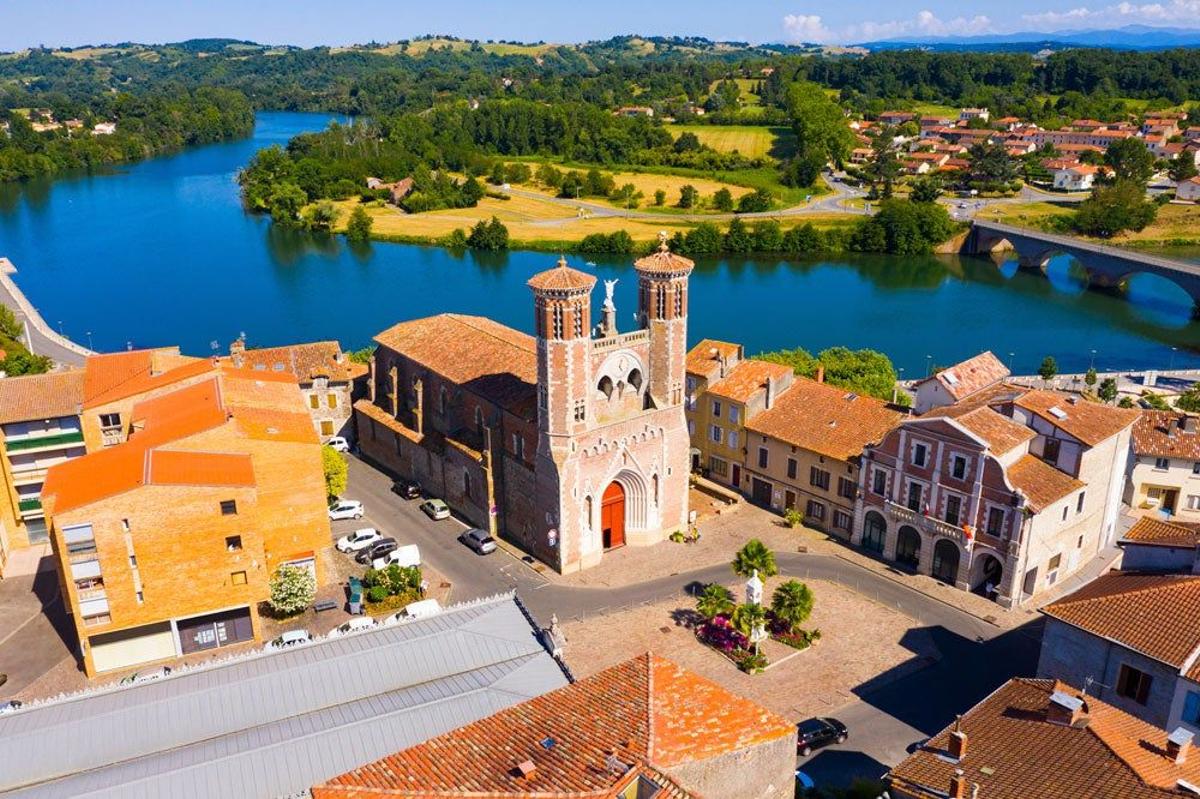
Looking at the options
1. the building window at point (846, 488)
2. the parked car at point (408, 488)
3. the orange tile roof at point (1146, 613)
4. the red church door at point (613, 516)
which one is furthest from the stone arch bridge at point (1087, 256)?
the parked car at point (408, 488)

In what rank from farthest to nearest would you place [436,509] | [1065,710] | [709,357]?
1. [709,357]
2. [436,509]
3. [1065,710]

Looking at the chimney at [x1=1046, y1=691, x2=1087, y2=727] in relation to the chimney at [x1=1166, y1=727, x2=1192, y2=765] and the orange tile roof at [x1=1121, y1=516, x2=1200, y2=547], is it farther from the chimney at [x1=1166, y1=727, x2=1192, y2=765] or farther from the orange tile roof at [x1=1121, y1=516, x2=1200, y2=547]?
the orange tile roof at [x1=1121, y1=516, x2=1200, y2=547]

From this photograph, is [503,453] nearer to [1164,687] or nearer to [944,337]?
[1164,687]

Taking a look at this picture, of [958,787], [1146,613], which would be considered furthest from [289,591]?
[1146,613]

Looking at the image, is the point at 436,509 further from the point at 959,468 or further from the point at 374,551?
the point at 959,468

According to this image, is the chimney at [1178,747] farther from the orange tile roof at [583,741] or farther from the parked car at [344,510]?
the parked car at [344,510]

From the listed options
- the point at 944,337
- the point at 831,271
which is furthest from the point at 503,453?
the point at 831,271
